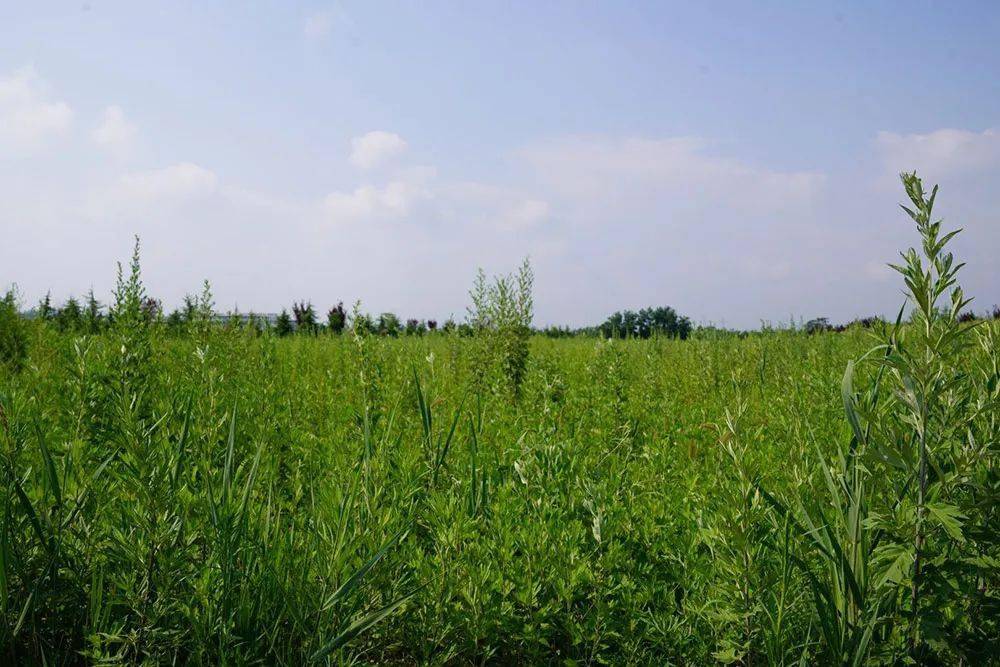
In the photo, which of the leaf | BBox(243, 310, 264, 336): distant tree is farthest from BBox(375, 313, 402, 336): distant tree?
the leaf

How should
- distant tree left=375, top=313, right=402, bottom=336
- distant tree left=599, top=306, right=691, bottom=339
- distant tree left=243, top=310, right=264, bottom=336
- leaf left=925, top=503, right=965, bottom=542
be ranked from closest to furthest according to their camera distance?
leaf left=925, top=503, right=965, bottom=542
distant tree left=375, top=313, right=402, bottom=336
distant tree left=243, top=310, right=264, bottom=336
distant tree left=599, top=306, right=691, bottom=339

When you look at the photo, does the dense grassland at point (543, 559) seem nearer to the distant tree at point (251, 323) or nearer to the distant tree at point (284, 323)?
the distant tree at point (251, 323)

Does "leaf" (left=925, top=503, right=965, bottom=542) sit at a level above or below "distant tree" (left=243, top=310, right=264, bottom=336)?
below

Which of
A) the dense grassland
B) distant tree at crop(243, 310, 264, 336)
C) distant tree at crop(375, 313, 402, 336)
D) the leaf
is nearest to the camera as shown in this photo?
the leaf

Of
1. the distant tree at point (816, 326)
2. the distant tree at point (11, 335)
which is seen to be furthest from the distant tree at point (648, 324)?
the distant tree at point (11, 335)

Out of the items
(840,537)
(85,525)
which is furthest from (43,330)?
(840,537)

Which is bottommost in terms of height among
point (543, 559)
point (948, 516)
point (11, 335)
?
point (543, 559)

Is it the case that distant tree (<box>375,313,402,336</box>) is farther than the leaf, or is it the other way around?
distant tree (<box>375,313,402,336</box>)

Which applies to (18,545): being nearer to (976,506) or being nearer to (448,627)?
(448,627)

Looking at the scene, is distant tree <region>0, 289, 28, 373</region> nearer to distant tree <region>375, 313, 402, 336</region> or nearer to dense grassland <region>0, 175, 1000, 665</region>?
distant tree <region>375, 313, 402, 336</region>

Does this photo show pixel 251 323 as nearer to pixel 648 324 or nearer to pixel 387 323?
pixel 387 323

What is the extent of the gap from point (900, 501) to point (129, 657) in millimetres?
2441

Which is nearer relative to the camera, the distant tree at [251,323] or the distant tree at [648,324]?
the distant tree at [251,323]

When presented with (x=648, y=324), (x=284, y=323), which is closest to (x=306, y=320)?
(x=284, y=323)
